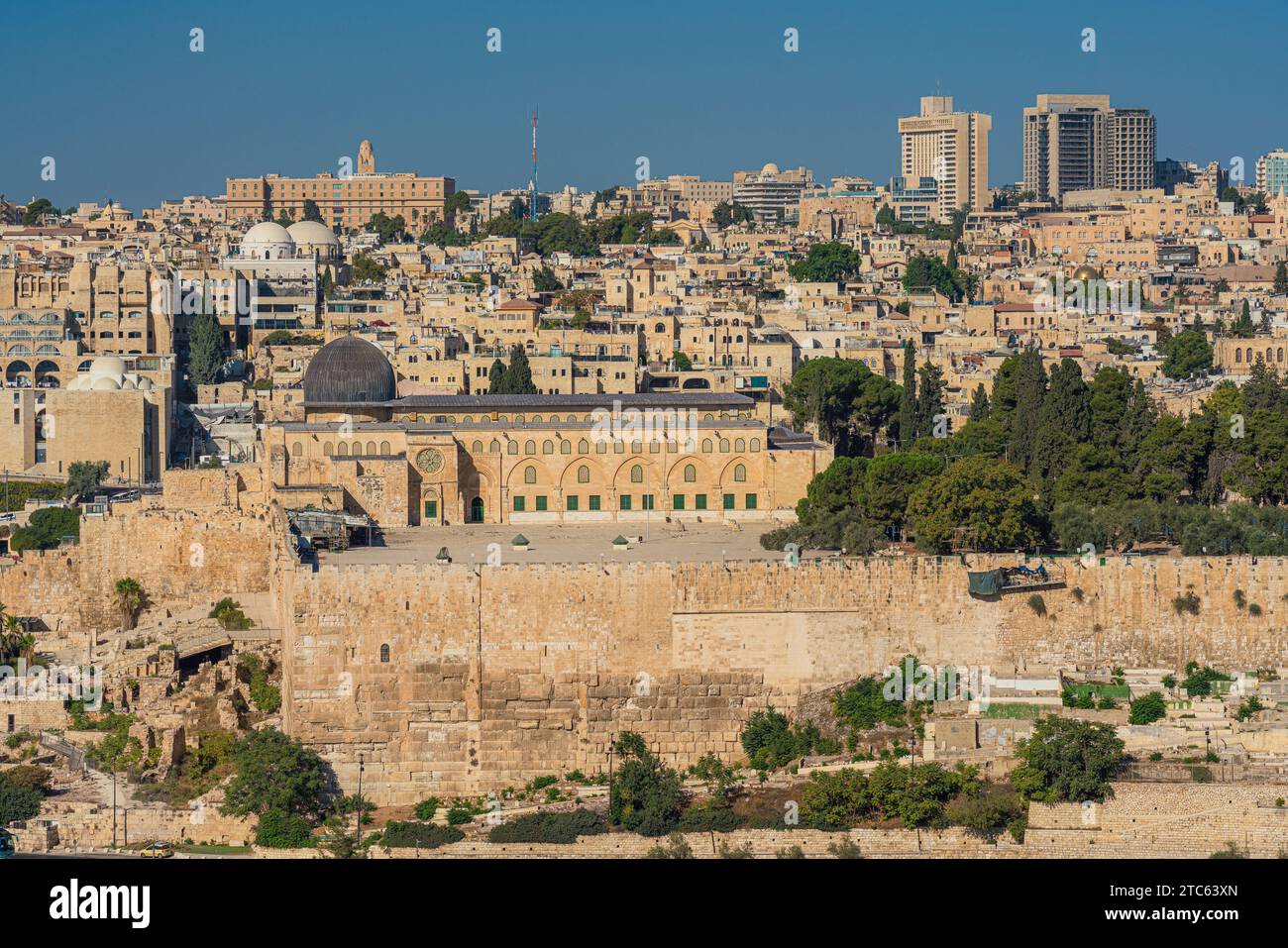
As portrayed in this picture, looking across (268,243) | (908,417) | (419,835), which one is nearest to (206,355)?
(268,243)

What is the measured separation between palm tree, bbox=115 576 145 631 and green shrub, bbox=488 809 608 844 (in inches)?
457

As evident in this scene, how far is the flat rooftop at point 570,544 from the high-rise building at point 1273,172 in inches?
5086

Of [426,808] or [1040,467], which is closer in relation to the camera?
[426,808]

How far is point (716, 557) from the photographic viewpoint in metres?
37.9

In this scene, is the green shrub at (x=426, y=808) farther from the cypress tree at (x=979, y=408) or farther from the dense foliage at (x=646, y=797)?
the cypress tree at (x=979, y=408)

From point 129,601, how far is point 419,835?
11.5m

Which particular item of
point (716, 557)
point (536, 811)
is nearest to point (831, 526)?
point (716, 557)

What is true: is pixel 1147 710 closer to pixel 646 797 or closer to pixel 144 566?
pixel 646 797

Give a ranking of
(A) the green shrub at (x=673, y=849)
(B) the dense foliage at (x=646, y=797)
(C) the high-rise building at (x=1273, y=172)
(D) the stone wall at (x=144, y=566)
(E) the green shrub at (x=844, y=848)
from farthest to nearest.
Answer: (C) the high-rise building at (x=1273, y=172) → (D) the stone wall at (x=144, y=566) → (B) the dense foliage at (x=646, y=797) → (E) the green shrub at (x=844, y=848) → (A) the green shrub at (x=673, y=849)

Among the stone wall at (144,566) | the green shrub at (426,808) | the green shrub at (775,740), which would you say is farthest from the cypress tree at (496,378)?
the green shrub at (426,808)

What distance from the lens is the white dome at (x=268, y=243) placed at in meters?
98.2

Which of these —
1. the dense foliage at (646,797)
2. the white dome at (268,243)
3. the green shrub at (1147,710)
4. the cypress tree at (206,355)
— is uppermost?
the white dome at (268,243)

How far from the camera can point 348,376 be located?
4959 cm
